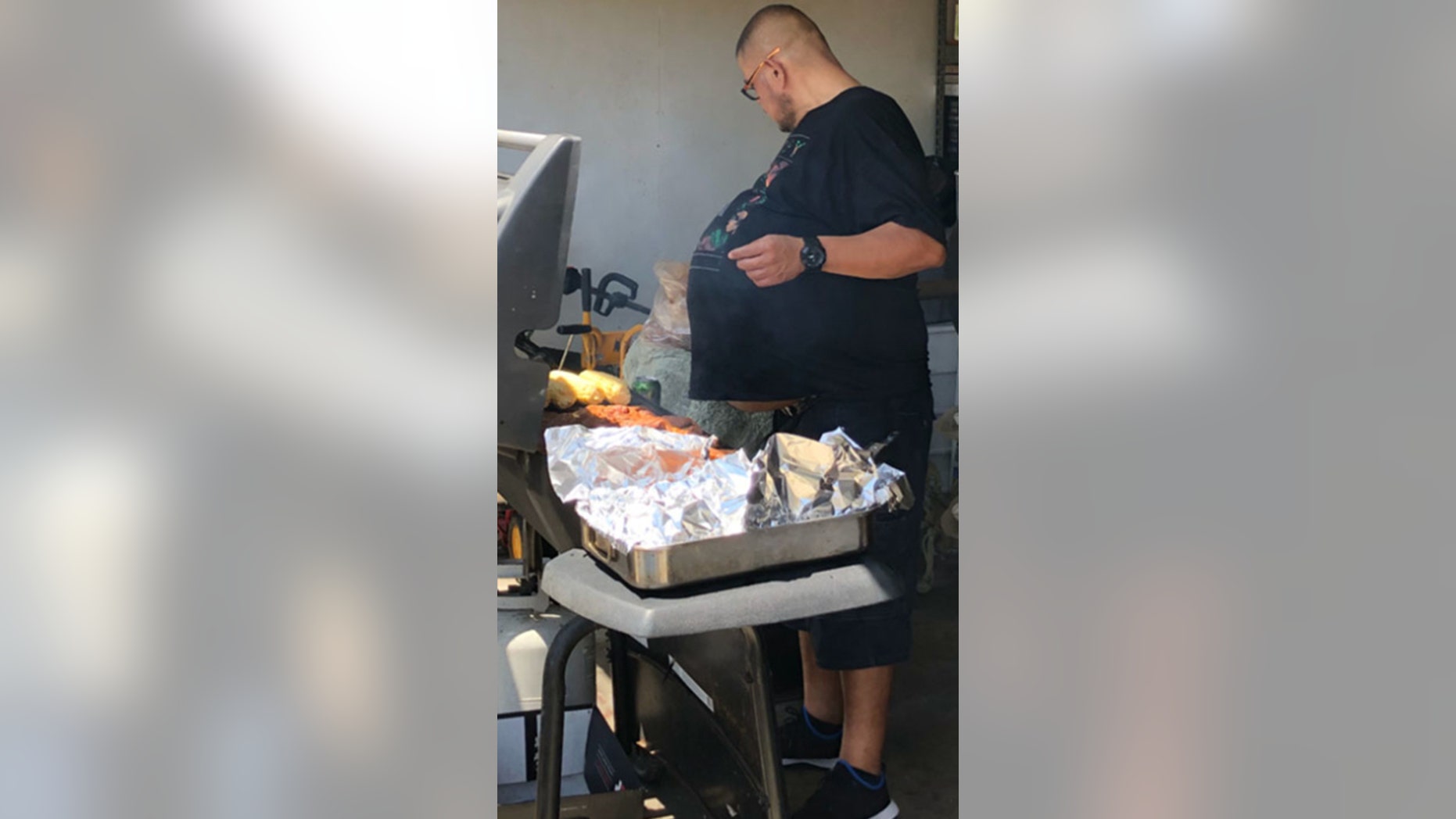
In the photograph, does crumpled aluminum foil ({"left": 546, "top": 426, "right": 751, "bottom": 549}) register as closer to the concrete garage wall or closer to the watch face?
the watch face

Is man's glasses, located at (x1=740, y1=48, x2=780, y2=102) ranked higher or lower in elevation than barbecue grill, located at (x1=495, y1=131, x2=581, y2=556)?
higher

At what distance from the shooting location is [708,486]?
1348 mm

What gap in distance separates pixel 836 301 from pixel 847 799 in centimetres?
83

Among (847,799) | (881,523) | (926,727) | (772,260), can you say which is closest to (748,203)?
(772,260)

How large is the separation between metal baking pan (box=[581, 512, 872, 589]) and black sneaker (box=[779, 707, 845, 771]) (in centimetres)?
88

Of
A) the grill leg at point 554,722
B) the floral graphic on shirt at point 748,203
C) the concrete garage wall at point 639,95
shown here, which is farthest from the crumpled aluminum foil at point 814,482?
the concrete garage wall at point 639,95

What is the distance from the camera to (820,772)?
2.07 m

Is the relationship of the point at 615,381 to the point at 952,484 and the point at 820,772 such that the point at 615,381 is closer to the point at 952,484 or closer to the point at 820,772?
the point at 820,772

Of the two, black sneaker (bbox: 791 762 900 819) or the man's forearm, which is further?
black sneaker (bbox: 791 762 900 819)

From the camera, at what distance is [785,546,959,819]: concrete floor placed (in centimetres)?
208

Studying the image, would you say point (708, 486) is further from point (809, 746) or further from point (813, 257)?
point (809, 746)

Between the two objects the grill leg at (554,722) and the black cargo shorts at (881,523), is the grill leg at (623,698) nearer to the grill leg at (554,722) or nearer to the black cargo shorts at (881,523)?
the black cargo shorts at (881,523)

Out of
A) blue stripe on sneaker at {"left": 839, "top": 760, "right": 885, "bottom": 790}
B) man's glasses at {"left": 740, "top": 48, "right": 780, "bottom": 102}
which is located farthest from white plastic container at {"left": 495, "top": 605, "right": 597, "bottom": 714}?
man's glasses at {"left": 740, "top": 48, "right": 780, "bottom": 102}

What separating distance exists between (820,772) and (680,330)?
880 mm
